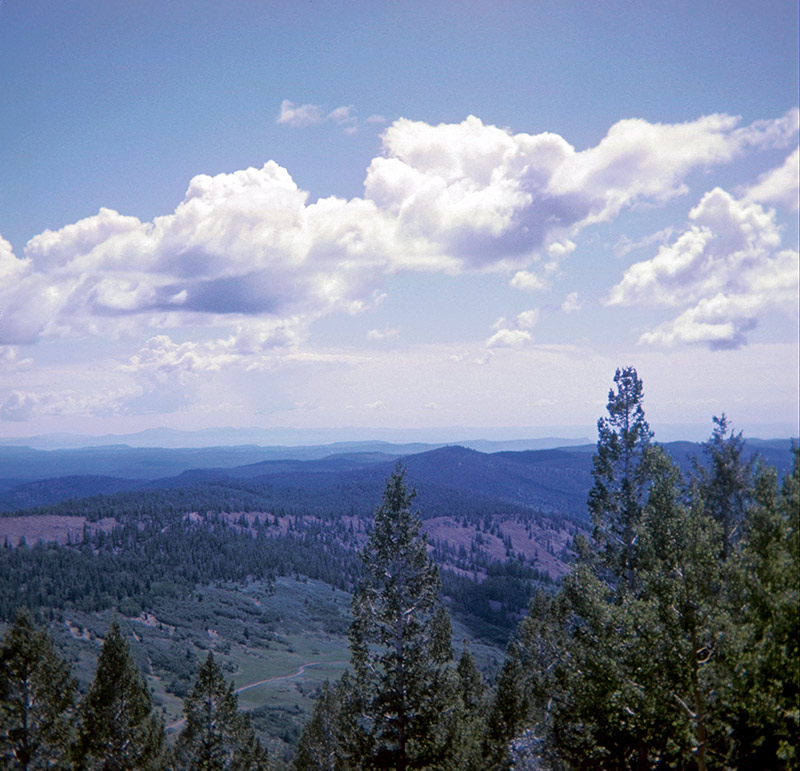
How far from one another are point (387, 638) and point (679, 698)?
11490mm

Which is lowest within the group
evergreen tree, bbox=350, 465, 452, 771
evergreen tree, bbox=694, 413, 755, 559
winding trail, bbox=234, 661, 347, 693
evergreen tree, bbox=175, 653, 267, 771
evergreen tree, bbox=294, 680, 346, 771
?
winding trail, bbox=234, 661, 347, 693

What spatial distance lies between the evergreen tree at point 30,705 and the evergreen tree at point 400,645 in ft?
51.5

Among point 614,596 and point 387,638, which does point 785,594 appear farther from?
point 387,638

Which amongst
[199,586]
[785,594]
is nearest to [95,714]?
[785,594]

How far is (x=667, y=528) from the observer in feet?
59.4

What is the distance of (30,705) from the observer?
28469 mm

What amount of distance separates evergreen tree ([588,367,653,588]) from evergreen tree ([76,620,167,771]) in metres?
25.3

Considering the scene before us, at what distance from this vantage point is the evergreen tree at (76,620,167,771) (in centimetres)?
3045

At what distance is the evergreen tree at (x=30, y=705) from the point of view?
27844mm

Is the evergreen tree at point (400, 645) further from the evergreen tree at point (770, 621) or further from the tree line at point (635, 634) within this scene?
the evergreen tree at point (770, 621)

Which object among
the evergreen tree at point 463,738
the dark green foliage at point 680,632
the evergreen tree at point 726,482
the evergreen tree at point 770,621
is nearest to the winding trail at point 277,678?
the evergreen tree at point 463,738

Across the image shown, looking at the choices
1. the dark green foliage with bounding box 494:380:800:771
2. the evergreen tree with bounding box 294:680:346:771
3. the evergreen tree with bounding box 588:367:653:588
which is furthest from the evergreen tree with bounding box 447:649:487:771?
the evergreen tree with bounding box 294:680:346:771

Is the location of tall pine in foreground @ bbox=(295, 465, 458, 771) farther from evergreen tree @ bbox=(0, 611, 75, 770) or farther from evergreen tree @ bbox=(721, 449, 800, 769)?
evergreen tree @ bbox=(0, 611, 75, 770)

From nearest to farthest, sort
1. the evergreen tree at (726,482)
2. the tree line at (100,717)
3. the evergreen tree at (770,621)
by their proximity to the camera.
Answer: the evergreen tree at (770,621) → the evergreen tree at (726,482) → the tree line at (100,717)
